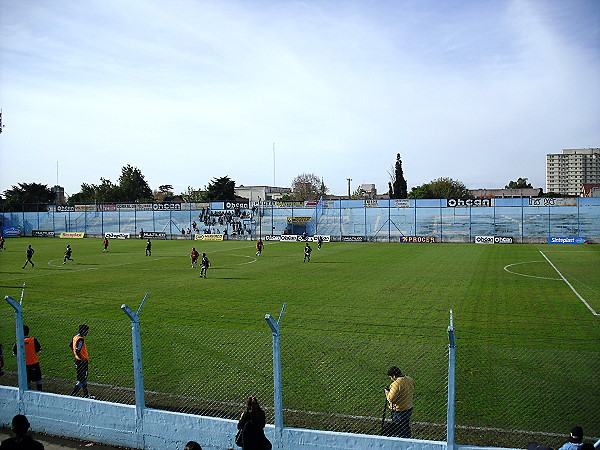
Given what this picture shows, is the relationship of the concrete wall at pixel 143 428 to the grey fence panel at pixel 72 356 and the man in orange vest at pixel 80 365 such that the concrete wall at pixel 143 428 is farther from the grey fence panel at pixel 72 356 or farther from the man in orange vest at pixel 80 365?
the grey fence panel at pixel 72 356

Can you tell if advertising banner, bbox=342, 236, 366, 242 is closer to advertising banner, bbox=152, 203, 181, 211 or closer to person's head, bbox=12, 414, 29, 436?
advertising banner, bbox=152, 203, 181, 211

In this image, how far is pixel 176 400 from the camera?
9602 millimetres

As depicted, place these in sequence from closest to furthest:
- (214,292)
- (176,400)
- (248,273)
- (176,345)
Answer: (176,400), (176,345), (214,292), (248,273)

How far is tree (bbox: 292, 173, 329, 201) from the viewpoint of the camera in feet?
447

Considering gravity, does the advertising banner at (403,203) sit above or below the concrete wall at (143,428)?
above

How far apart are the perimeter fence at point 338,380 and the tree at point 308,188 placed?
12154 cm

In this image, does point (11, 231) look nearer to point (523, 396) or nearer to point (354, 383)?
point (354, 383)

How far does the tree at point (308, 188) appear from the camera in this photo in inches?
5359

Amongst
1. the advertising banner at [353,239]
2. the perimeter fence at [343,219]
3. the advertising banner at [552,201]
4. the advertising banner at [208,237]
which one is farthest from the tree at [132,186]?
the advertising banner at [552,201]

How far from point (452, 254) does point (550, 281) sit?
52.1 ft

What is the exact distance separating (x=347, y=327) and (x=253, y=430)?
9.27 m

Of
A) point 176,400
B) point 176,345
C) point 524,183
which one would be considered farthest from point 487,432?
point 524,183

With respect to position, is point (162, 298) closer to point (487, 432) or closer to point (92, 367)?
point (92, 367)

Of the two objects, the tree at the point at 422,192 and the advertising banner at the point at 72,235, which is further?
the tree at the point at 422,192
